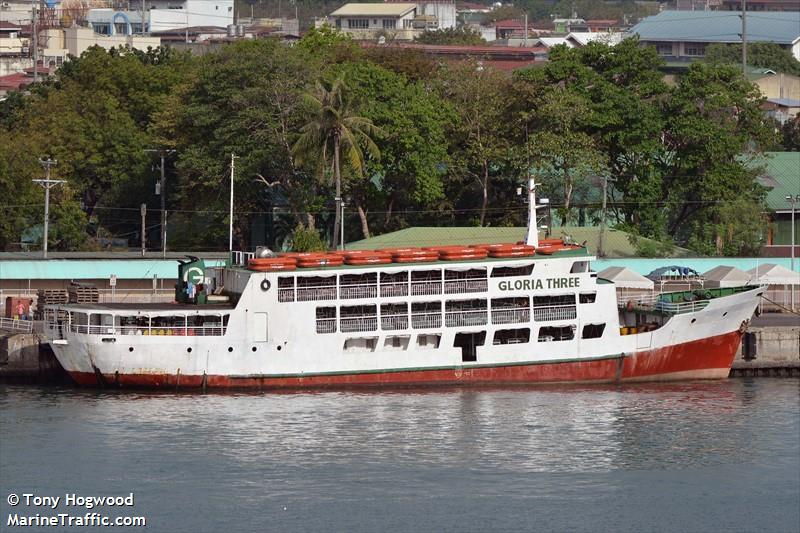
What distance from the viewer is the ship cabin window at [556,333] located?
7075 centimetres

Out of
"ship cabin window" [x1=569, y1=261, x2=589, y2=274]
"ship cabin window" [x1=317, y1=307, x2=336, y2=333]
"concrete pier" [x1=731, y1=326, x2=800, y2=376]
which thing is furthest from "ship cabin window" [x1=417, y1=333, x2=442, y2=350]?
"concrete pier" [x1=731, y1=326, x2=800, y2=376]

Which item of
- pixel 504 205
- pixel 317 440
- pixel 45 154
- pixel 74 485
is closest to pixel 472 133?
pixel 504 205

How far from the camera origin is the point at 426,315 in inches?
2751

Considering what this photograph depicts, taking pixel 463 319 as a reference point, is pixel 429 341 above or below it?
below

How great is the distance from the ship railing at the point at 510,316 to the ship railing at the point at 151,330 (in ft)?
38.4

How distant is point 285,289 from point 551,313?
1152 centimetres

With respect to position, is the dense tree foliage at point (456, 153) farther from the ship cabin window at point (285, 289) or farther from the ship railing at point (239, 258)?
the ship cabin window at point (285, 289)

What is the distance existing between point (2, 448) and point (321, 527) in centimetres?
1423

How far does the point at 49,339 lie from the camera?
70.4 m

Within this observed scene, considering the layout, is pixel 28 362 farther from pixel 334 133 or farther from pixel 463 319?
pixel 334 133

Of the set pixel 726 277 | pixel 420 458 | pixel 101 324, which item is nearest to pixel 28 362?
pixel 101 324

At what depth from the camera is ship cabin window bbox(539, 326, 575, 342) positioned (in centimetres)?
7075

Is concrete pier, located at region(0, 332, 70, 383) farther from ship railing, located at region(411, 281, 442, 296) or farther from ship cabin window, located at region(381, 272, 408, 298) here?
ship railing, located at region(411, 281, 442, 296)

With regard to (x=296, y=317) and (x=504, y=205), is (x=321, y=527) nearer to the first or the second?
(x=296, y=317)
